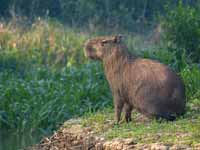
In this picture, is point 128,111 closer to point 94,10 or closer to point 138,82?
point 138,82

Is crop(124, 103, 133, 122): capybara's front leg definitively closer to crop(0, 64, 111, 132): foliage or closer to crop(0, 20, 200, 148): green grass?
crop(0, 20, 200, 148): green grass

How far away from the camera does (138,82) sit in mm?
9109

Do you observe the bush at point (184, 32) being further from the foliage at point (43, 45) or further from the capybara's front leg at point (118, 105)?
the capybara's front leg at point (118, 105)

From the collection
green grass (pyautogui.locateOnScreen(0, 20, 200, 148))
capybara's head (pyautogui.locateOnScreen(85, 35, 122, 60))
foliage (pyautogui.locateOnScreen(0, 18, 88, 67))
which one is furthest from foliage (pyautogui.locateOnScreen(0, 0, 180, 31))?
capybara's head (pyautogui.locateOnScreen(85, 35, 122, 60))

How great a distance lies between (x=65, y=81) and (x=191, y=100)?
4178 mm

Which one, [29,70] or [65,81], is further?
[29,70]

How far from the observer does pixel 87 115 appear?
10.2 metres

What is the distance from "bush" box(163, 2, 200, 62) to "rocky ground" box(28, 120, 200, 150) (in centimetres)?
536

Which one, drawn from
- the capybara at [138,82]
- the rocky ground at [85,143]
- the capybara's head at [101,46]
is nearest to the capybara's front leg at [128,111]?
the capybara at [138,82]

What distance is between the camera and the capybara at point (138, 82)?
8.88 m

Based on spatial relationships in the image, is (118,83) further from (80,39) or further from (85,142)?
(80,39)

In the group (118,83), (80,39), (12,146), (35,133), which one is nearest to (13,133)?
(35,133)

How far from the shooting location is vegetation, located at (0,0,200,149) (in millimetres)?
9148

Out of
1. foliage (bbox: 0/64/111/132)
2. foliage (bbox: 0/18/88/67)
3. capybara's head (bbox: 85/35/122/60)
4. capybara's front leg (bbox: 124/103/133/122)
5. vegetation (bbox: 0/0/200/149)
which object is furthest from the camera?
foliage (bbox: 0/18/88/67)
